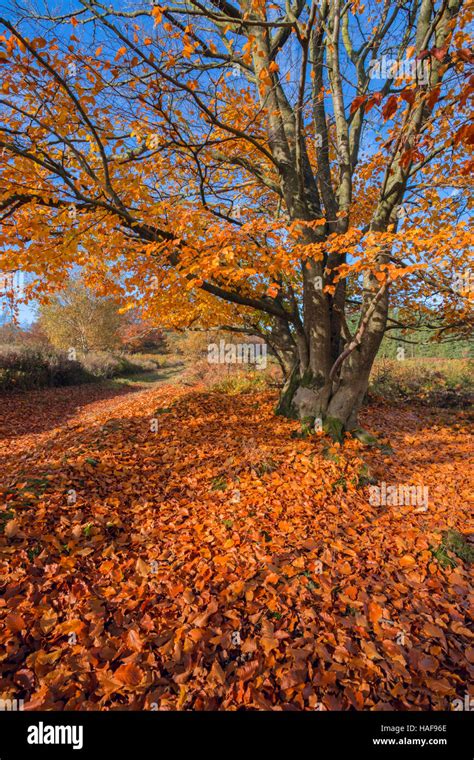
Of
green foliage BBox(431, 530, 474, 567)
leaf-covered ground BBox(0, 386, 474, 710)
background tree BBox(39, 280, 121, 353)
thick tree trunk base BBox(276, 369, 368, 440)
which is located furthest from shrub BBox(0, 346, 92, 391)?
green foliage BBox(431, 530, 474, 567)

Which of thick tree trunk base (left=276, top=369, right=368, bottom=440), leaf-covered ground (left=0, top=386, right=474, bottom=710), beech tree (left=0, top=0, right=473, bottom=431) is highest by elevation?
beech tree (left=0, top=0, right=473, bottom=431)

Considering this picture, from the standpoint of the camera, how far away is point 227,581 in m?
3.04

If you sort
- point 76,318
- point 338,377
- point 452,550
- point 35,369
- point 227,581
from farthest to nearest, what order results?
point 76,318 < point 35,369 < point 338,377 < point 452,550 < point 227,581

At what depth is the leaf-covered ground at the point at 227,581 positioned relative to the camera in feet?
7.18

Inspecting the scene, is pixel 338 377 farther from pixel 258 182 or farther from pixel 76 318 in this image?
pixel 76 318

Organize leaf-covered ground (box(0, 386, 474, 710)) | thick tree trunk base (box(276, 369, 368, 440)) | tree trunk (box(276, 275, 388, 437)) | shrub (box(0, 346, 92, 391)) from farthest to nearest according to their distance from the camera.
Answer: shrub (box(0, 346, 92, 391)) → thick tree trunk base (box(276, 369, 368, 440)) → tree trunk (box(276, 275, 388, 437)) → leaf-covered ground (box(0, 386, 474, 710))

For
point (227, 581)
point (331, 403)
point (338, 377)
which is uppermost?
point (338, 377)

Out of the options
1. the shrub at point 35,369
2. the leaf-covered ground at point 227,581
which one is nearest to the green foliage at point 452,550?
the leaf-covered ground at point 227,581

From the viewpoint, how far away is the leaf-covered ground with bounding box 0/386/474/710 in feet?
7.18

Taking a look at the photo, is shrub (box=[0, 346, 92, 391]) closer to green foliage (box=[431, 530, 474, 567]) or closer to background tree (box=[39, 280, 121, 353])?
background tree (box=[39, 280, 121, 353])

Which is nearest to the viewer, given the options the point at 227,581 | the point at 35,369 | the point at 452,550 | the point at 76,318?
the point at 227,581

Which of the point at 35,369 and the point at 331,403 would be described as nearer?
the point at 331,403

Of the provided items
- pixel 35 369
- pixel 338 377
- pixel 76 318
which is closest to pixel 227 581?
pixel 338 377
